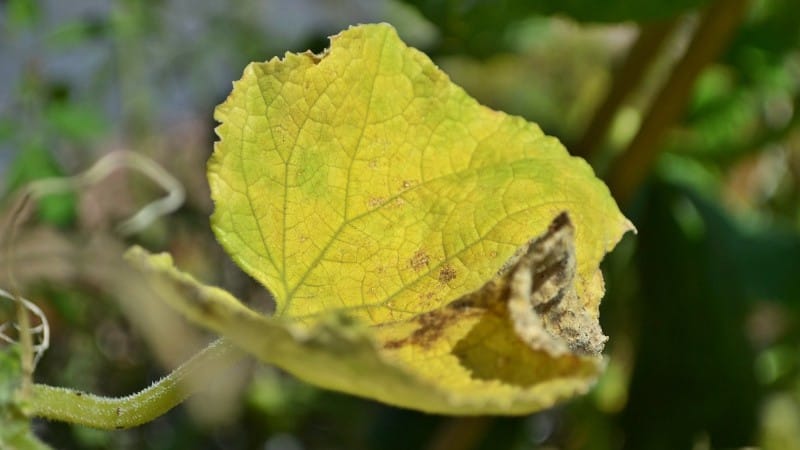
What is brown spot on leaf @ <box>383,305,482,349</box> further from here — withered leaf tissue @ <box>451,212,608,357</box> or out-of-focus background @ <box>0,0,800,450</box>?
out-of-focus background @ <box>0,0,800,450</box>

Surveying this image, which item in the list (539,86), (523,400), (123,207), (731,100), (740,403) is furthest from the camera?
(539,86)

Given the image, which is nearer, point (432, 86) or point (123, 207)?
point (432, 86)

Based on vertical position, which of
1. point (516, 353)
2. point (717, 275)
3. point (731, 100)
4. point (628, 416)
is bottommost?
point (628, 416)

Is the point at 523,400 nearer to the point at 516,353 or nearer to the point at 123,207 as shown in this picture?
the point at 516,353

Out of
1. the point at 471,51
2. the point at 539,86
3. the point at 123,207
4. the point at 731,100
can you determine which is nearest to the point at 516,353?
the point at 471,51

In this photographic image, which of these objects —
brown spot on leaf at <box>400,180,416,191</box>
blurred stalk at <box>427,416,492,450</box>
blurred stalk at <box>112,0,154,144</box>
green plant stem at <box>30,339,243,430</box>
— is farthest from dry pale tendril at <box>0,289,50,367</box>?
blurred stalk at <box>112,0,154,144</box>

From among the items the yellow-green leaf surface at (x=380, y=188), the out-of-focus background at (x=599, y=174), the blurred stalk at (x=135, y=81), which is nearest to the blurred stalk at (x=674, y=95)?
the out-of-focus background at (x=599, y=174)
